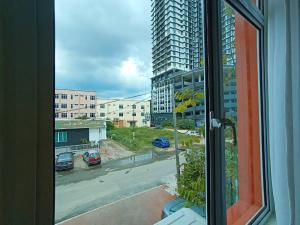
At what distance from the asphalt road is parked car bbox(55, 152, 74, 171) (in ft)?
0.06

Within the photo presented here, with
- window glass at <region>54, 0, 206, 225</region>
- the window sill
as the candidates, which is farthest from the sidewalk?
the window sill

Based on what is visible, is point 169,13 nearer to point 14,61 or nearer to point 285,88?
point 285,88

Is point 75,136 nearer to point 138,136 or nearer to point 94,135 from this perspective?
point 94,135

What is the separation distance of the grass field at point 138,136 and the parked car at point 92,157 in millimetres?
79

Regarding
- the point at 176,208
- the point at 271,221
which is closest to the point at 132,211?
the point at 176,208

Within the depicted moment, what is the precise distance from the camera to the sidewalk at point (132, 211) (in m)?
0.75

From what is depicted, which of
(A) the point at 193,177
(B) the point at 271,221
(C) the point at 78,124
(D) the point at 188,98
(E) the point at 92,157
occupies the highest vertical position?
(D) the point at 188,98

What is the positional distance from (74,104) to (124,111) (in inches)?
9.3

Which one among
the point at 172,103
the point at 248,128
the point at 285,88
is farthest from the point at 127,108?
the point at 248,128

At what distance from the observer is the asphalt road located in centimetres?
64

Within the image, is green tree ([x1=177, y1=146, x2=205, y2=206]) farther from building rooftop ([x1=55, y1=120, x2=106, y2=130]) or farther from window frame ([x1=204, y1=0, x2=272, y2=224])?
building rooftop ([x1=55, y1=120, x2=106, y2=130])

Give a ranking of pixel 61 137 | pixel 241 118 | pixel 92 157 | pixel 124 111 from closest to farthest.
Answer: pixel 61 137 → pixel 92 157 → pixel 124 111 → pixel 241 118

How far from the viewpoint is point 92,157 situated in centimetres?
74

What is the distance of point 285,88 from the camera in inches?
51.3
